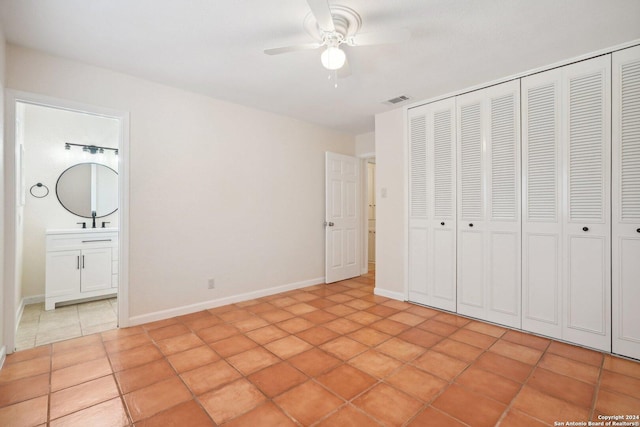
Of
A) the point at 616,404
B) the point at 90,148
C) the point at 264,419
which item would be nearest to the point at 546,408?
the point at 616,404

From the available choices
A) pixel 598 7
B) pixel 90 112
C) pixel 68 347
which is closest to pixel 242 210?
pixel 90 112

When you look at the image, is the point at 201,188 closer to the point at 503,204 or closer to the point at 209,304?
the point at 209,304

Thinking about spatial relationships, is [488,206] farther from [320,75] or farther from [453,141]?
[320,75]

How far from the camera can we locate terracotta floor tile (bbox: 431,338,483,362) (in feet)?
7.97

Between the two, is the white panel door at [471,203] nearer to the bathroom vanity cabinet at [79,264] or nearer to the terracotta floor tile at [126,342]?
the terracotta floor tile at [126,342]

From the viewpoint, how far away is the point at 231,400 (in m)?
1.87

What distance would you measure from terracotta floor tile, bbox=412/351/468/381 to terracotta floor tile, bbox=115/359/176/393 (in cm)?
193

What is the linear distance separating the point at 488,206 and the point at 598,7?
179cm

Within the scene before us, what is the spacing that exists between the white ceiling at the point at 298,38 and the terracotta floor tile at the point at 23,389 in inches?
104

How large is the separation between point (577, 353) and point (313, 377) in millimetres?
2284

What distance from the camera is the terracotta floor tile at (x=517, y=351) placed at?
2383 mm

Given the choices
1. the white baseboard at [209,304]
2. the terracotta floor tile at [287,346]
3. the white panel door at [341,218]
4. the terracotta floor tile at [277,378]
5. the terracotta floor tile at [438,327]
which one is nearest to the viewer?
the terracotta floor tile at [277,378]

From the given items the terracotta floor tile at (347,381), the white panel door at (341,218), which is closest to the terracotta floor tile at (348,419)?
the terracotta floor tile at (347,381)

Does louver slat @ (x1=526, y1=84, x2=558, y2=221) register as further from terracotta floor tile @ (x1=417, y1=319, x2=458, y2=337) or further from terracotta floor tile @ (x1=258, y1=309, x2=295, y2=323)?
terracotta floor tile @ (x1=258, y1=309, x2=295, y2=323)
